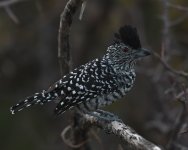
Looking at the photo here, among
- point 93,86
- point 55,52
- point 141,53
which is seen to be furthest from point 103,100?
point 55,52

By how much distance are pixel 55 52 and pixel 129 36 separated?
12.6 feet

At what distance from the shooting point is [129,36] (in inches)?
199

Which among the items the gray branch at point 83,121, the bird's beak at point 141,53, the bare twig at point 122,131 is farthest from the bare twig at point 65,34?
the bird's beak at point 141,53

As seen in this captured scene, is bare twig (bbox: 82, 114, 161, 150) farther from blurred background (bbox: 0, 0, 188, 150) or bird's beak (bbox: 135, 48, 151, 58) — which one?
blurred background (bbox: 0, 0, 188, 150)

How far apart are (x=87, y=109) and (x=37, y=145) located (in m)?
4.08

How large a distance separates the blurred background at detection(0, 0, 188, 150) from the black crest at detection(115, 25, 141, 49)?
1.65 metres

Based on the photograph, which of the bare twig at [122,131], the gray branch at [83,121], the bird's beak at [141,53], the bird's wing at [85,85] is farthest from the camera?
the bird's beak at [141,53]

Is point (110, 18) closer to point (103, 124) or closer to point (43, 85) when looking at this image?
point (43, 85)

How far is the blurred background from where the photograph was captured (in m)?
7.49

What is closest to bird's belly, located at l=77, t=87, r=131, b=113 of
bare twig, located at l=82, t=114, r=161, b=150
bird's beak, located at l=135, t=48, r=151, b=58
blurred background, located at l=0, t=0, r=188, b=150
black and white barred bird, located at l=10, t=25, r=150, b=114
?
black and white barred bird, located at l=10, t=25, r=150, b=114

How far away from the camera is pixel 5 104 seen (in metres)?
9.42

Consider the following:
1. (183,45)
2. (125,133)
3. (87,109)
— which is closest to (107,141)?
(183,45)

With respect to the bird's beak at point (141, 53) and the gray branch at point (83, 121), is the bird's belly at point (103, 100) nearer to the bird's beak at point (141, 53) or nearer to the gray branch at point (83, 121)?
the gray branch at point (83, 121)

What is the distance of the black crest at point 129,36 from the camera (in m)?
4.90
